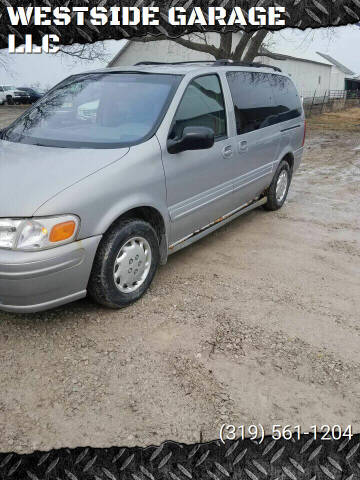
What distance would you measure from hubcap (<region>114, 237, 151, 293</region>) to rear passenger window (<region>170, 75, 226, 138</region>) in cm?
96

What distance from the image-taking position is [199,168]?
3.83m

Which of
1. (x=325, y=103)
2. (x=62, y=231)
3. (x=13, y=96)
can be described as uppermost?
(x=13, y=96)

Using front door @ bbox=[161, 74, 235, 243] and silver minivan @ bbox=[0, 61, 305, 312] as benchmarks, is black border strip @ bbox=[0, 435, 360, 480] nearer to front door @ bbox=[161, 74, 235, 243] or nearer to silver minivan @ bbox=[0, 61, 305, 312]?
silver minivan @ bbox=[0, 61, 305, 312]

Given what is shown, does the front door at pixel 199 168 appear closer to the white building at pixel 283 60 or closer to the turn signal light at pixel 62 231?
the turn signal light at pixel 62 231

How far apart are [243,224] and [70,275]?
118 inches

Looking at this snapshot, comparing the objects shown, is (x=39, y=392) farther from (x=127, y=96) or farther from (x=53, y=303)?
(x=127, y=96)

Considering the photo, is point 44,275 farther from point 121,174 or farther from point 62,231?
point 121,174

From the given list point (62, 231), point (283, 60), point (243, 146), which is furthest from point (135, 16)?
point (283, 60)

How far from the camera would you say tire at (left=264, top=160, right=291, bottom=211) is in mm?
5551

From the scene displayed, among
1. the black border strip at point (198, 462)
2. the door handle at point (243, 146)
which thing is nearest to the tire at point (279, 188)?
the door handle at point (243, 146)

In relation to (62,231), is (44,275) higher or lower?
lower

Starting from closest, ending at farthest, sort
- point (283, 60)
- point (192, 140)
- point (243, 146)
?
point (192, 140), point (243, 146), point (283, 60)

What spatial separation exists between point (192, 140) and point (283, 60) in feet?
85.0

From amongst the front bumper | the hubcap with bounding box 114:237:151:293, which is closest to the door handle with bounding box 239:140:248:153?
the hubcap with bounding box 114:237:151:293
